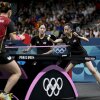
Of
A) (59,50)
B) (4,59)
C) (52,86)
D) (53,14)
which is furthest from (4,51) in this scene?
(53,14)

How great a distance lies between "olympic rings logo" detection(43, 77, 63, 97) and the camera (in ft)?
29.1

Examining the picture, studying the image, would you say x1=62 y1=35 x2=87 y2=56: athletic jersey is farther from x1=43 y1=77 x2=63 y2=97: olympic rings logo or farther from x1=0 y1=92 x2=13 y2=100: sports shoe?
x1=0 y1=92 x2=13 y2=100: sports shoe

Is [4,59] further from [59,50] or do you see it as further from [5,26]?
[59,50]

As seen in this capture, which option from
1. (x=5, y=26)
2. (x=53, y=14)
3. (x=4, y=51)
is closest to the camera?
(x=5, y=26)

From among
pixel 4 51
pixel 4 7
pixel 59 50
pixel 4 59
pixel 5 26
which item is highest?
pixel 4 7

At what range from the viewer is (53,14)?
27.1m

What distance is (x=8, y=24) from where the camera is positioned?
7.39 metres

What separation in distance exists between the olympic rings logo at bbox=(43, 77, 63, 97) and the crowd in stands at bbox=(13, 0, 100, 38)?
1377 cm

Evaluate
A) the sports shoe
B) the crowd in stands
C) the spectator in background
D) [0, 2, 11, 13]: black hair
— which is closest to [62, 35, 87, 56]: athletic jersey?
the spectator in background

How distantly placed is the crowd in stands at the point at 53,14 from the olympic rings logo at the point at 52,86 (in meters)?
13.8

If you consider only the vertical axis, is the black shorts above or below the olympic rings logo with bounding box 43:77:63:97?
above

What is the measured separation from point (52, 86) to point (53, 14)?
18309 millimetres

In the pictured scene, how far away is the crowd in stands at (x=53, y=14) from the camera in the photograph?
81.2 feet

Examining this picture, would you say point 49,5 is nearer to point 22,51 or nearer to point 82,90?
point 82,90
